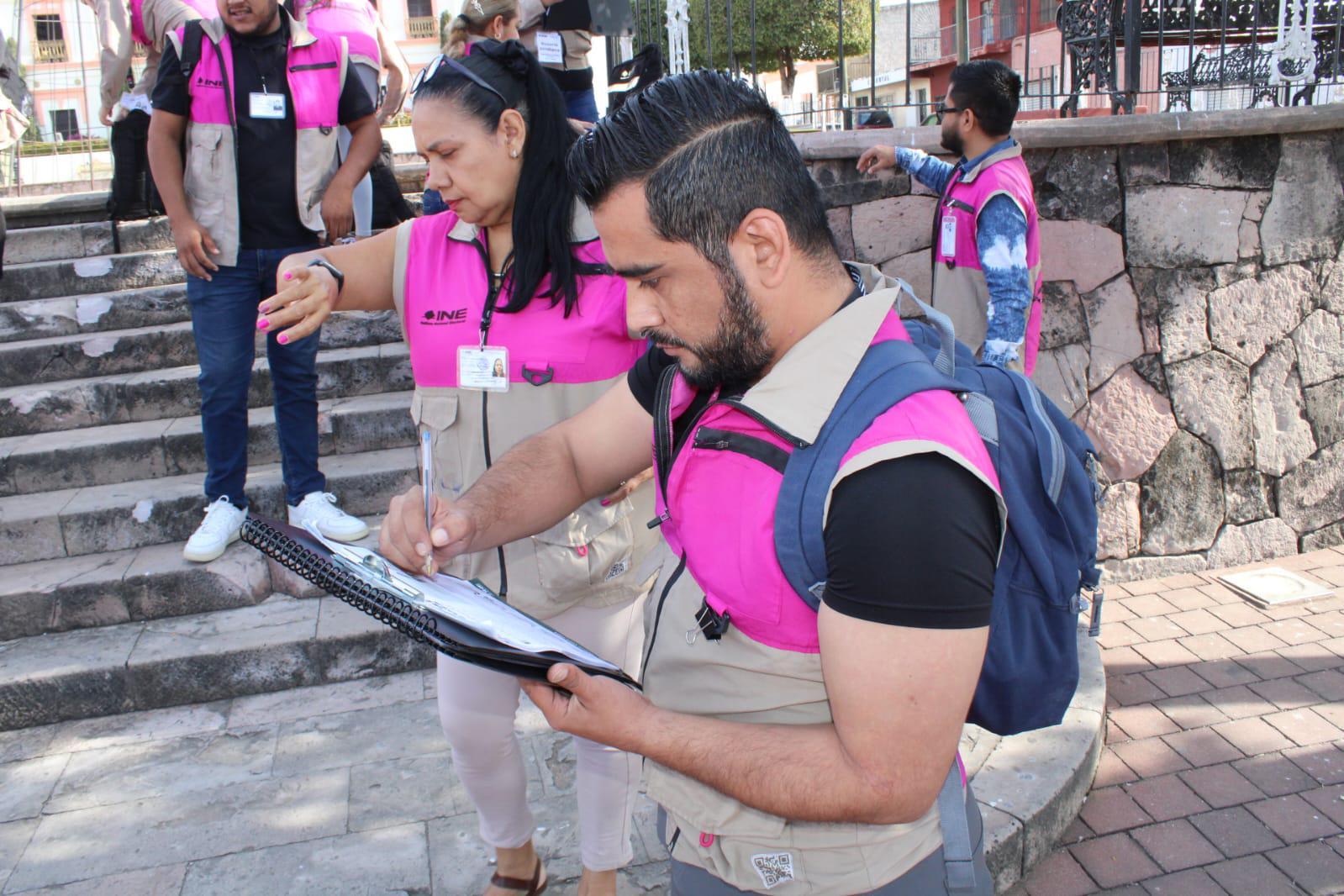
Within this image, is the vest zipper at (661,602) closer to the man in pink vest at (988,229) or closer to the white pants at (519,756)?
the white pants at (519,756)

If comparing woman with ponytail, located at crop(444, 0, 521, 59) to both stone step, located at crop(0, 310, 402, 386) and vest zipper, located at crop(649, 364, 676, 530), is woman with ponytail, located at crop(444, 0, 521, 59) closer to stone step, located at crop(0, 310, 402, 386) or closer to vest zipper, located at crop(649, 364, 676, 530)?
stone step, located at crop(0, 310, 402, 386)

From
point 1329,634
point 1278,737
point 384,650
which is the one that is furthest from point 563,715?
point 1329,634

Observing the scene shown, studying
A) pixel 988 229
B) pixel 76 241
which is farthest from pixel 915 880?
pixel 76 241

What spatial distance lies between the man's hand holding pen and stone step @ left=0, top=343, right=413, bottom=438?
3.71 metres

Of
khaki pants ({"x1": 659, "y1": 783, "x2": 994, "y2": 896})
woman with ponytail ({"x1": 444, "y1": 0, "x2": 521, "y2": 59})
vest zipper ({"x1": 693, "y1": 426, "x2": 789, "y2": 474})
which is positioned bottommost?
khaki pants ({"x1": 659, "y1": 783, "x2": 994, "y2": 896})

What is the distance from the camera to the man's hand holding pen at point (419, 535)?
160cm

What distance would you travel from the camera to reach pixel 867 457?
1.12 meters

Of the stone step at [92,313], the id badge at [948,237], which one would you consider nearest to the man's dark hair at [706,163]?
the id badge at [948,237]

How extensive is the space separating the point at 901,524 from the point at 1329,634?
3.98 m

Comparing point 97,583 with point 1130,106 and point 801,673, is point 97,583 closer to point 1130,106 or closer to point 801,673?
point 801,673

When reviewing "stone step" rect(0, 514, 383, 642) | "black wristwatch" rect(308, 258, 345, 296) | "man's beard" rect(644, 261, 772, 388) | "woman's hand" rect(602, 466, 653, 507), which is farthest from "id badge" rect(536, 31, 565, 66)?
"man's beard" rect(644, 261, 772, 388)

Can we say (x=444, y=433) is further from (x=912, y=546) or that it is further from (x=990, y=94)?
(x=990, y=94)

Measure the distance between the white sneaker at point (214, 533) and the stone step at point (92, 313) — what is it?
75.2 inches

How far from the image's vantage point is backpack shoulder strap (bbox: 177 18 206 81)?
3.79 m
